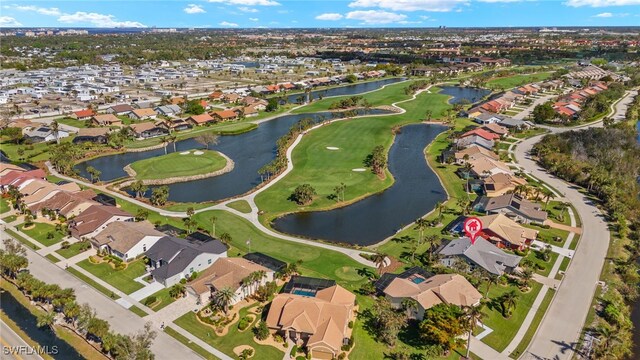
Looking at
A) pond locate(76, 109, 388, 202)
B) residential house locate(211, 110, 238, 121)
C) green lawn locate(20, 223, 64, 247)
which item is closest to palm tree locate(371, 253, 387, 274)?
pond locate(76, 109, 388, 202)

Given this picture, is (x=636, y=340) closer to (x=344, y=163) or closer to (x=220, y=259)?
(x=220, y=259)

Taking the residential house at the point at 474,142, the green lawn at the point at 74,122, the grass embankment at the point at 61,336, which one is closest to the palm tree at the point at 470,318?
the grass embankment at the point at 61,336

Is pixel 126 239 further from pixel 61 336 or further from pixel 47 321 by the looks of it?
pixel 47 321

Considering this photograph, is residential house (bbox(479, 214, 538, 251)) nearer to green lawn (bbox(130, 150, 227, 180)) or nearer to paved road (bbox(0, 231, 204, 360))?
paved road (bbox(0, 231, 204, 360))

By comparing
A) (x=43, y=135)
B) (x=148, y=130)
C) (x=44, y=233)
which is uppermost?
(x=148, y=130)
